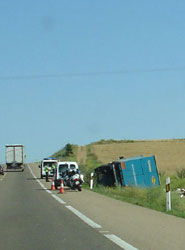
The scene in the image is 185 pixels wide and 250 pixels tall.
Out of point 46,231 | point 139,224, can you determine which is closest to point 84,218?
point 139,224

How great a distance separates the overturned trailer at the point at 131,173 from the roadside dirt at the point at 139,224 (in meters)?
12.2

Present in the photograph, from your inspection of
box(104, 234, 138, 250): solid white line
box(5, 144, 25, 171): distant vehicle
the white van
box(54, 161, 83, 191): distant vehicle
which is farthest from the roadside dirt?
box(5, 144, 25, 171): distant vehicle

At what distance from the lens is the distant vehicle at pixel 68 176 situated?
3216 centimetres

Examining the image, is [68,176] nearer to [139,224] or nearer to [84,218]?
[84,218]

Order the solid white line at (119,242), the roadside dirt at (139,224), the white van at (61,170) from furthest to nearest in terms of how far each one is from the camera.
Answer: the white van at (61,170)
the roadside dirt at (139,224)
the solid white line at (119,242)

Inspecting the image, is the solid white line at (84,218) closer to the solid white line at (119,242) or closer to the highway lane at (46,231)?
the highway lane at (46,231)

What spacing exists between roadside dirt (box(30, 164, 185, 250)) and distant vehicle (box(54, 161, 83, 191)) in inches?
375

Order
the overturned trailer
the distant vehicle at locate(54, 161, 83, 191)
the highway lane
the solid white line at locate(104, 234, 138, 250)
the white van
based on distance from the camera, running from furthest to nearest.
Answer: the white van
the overturned trailer
the distant vehicle at locate(54, 161, 83, 191)
the highway lane
the solid white line at locate(104, 234, 138, 250)

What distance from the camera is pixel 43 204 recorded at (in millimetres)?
23031

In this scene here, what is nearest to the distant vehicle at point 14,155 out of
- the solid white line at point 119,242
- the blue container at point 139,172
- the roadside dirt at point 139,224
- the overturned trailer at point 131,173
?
the overturned trailer at point 131,173

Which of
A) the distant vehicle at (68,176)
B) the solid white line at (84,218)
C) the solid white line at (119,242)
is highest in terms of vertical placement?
the distant vehicle at (68,176)

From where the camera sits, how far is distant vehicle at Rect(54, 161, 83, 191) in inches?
1266

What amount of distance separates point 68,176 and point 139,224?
18.9m

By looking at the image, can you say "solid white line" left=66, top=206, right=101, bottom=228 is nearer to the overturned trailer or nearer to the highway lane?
the highway lane
